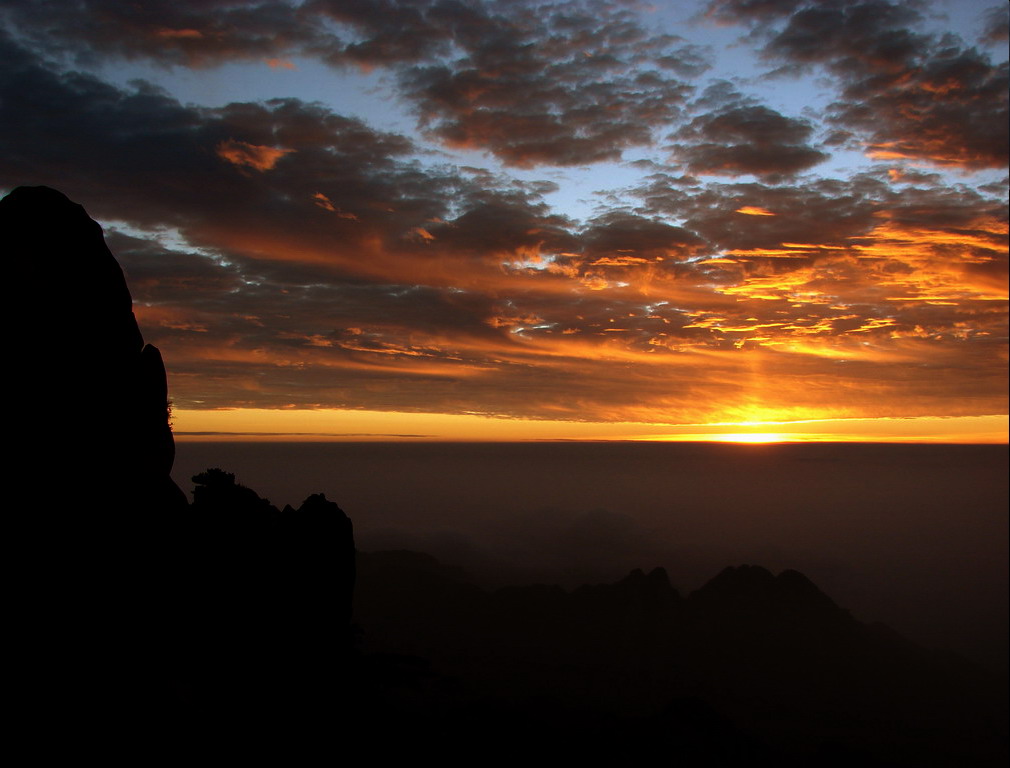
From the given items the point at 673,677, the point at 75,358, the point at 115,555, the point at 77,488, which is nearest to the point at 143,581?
the point at 115,555

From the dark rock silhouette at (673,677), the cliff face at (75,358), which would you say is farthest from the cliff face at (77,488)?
the dark rock silhouette at (673,677)

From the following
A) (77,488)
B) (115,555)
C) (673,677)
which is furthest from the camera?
(673,677)

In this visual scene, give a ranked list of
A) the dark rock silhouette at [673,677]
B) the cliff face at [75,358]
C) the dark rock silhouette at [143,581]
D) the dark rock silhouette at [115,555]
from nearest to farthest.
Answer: the dark rock silhouette at [115,555] < the dark rock silhouette at [143,581] < the cliff face at [75,358] < the dark rock silhouette at [673,677]

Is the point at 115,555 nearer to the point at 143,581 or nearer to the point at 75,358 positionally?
the point at 143,581

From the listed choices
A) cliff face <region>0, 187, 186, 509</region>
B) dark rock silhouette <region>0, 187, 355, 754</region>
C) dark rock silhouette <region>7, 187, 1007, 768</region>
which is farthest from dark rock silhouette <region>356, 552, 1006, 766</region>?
cliff face <region>0, 187, 186, 509</region>

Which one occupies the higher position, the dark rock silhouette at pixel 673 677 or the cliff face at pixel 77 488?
the cliff face at pixel 77 488

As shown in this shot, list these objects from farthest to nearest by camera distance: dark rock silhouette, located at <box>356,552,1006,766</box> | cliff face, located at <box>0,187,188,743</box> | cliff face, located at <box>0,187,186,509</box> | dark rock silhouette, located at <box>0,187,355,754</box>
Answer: dark rock silhouette, located at <box>356,552,1006,766</box> → cliff face, located at <box>0,187,186,509</box> → dark rock silhouette, located at <box>0,187,355,754</box> → cliff face, located at <box>0,187,188,743</box>

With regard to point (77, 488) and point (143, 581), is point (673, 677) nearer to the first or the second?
point (143, 581)

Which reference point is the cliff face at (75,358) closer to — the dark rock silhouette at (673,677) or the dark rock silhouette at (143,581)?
→ the dark rock silhouette at (143,581)

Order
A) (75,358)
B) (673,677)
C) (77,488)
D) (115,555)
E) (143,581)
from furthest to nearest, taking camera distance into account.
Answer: (673,677), (143,581), (115,555), (75,358), (77,488)

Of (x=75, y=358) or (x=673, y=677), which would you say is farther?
(x=673, y=677)

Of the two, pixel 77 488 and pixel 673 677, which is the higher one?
pixel 77 488

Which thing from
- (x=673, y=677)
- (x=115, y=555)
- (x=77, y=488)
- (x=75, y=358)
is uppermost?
(x=75, y=358)

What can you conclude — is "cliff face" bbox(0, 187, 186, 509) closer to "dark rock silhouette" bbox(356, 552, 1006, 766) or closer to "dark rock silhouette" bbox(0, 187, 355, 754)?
"dark rock silhouette" bbox(0, 187, 355, 754)
